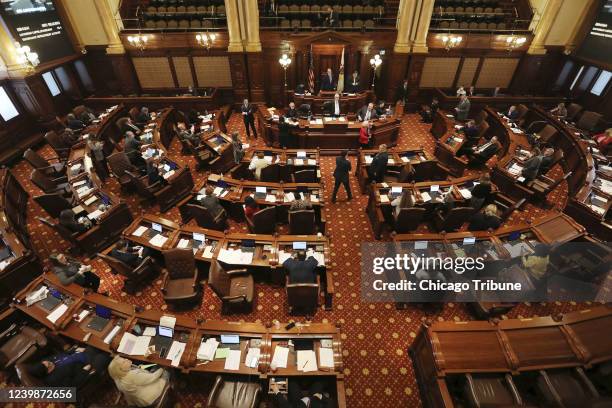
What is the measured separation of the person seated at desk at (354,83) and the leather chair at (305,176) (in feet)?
19.6

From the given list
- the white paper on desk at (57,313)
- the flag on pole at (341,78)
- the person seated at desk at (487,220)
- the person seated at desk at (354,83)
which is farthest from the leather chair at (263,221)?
the person seated at desk at (354,83)

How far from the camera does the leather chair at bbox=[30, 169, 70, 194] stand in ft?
24.3

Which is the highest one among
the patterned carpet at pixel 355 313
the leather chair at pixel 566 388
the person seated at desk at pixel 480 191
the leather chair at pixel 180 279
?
the person seated at desk at pixel 480 191

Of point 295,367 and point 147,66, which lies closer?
point 295,367

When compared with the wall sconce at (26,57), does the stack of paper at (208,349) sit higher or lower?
lower

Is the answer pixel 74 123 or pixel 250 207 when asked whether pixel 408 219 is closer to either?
pixel 250 207

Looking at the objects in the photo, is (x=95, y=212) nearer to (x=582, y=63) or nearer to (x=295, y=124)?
(x=295, y=124)

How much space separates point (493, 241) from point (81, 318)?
6952 mm

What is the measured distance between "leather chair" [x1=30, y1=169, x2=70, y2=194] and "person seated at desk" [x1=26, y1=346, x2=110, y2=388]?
4763mm

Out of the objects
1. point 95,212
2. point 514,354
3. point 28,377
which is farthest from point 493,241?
point 95,212

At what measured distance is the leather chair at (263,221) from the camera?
617cm

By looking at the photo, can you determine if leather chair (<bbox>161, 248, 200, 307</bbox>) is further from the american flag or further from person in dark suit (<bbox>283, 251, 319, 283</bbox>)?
the american flag

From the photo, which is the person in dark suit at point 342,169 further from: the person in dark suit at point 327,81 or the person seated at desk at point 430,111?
the person seated at desk at point 430,111

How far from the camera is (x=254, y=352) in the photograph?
421 cm
